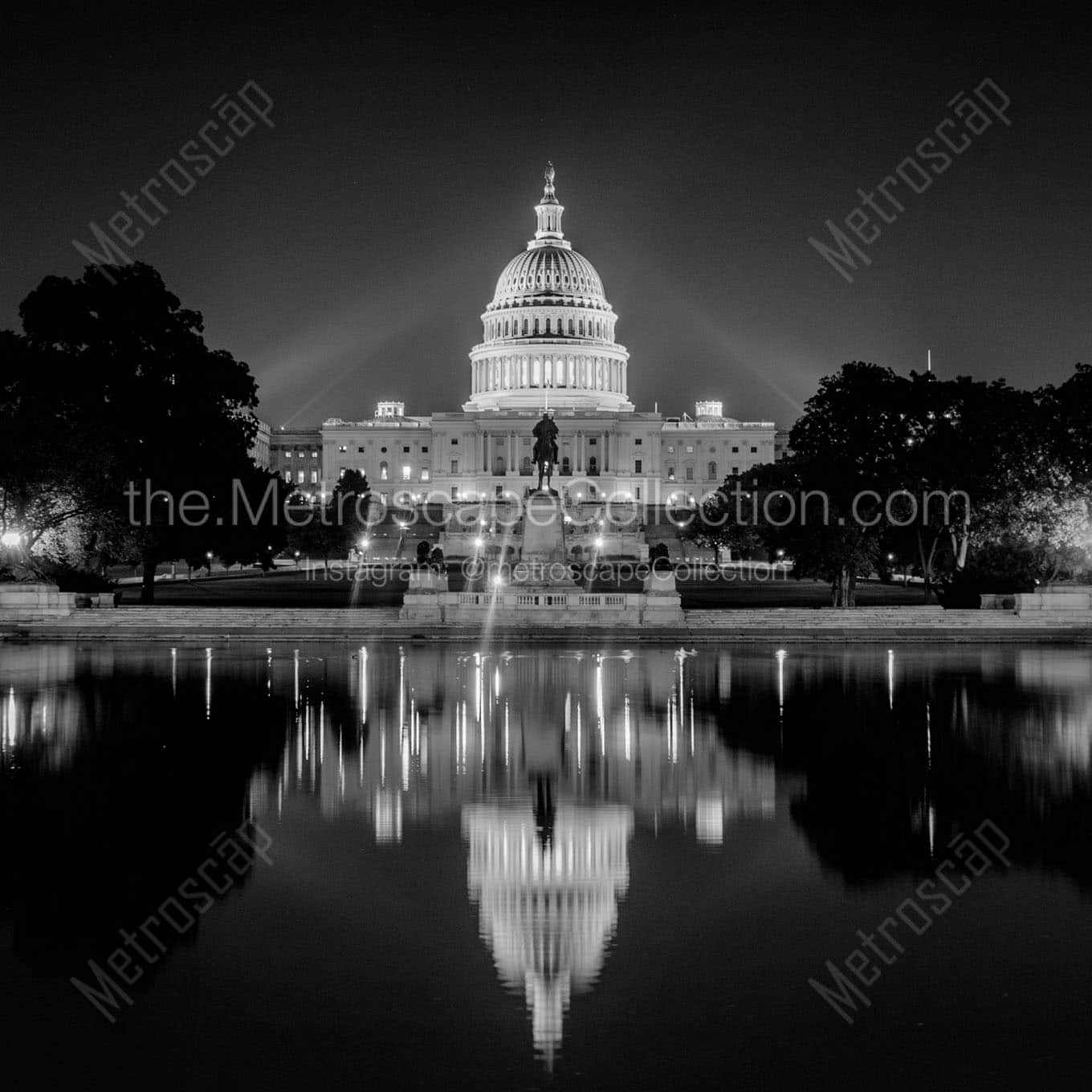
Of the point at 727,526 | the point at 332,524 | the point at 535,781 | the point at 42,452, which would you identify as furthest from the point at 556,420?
the point at 535,781

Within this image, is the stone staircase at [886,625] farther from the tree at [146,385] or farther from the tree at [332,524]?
the tree at [332,524]

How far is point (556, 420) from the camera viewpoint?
570 ft

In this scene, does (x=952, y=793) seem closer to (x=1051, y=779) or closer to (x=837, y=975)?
(x=1051, y=779)

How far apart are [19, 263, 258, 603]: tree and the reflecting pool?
28.4 metres

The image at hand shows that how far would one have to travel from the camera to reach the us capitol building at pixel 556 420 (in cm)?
17175

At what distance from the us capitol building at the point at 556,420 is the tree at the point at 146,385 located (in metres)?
→ 108

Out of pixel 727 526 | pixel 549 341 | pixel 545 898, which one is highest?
pixel 549 341

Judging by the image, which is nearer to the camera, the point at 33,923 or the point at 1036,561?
the point at 33,923

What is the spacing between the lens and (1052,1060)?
9.97 meters

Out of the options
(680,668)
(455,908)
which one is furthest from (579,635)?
(455,908)

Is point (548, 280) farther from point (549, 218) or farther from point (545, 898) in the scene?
point (545, 898)

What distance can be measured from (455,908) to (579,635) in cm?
3130

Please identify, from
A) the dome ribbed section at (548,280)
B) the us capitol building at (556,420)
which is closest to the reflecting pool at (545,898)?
the us capitol building at (556,420)

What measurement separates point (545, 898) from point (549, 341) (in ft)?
556
